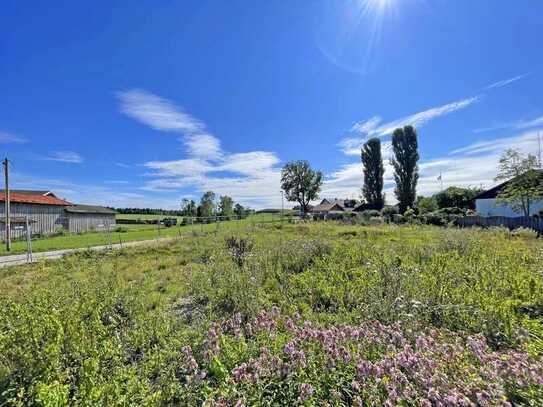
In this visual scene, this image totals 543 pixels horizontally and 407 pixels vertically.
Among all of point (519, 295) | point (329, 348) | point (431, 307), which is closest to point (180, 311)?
point (329, 348)

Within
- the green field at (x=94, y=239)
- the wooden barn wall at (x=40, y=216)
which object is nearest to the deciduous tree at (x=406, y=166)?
the green field at (x=94, y=239)

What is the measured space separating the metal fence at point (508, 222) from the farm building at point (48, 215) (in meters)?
39.4

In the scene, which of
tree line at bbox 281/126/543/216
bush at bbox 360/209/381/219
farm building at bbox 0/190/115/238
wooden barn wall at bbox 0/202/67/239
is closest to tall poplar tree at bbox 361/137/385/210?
tree line at bbox 281/126/543/216

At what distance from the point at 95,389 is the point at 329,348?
1.59m

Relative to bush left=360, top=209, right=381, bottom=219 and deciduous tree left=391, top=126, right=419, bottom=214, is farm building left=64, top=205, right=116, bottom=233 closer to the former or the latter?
bush left=360, top=209, right=381, bottom=219

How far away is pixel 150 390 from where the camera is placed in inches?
75.2

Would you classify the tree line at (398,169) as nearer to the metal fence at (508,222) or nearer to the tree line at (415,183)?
the tree line at (415,183)

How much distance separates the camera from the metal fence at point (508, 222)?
51.9 ft

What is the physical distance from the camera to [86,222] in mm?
36125

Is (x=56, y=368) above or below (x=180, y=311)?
above

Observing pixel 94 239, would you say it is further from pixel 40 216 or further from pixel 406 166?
pixel 406 166

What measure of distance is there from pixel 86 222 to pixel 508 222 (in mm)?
45166

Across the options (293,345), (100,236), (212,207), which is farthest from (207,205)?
(293,345)

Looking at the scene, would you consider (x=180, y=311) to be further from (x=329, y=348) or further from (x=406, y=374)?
(x=406, y=374)
